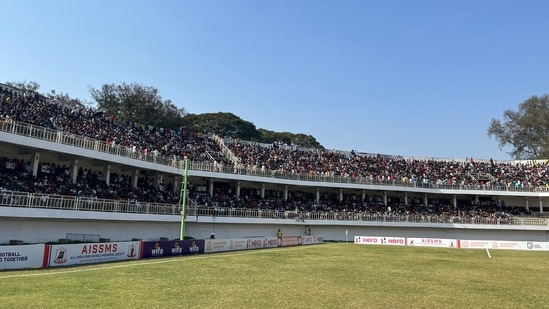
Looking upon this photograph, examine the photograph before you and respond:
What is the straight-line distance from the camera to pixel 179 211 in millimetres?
37750

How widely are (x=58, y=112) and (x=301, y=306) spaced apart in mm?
34499

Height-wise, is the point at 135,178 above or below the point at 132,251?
above

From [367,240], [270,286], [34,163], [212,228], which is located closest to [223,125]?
[212,228]

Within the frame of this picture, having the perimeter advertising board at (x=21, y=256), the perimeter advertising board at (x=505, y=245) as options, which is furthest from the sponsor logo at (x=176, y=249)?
the perimeter advertising board at (x=505, y=245)

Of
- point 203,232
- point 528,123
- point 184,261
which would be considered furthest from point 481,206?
point 184,261

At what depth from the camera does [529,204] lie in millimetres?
58375

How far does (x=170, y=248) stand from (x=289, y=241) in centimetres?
1666

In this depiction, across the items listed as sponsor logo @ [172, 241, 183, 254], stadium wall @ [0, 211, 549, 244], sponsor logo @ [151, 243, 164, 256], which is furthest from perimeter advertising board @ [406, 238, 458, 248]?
sponsor logo @ [151, 243, 164, 256]

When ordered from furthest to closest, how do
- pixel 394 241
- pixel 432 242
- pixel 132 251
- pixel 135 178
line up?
1. pixel 394 241
2. pixel 432 242
3. pixel 135 178
4. pixel 132 251

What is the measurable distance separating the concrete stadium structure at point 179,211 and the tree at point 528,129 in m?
24.4

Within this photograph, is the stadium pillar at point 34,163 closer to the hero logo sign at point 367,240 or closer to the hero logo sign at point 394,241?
the hero logo sign at point 367,240

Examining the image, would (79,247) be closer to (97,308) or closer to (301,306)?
(97,308)

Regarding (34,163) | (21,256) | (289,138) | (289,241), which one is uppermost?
(289,138)

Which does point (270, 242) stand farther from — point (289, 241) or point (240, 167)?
point (240, 167)
